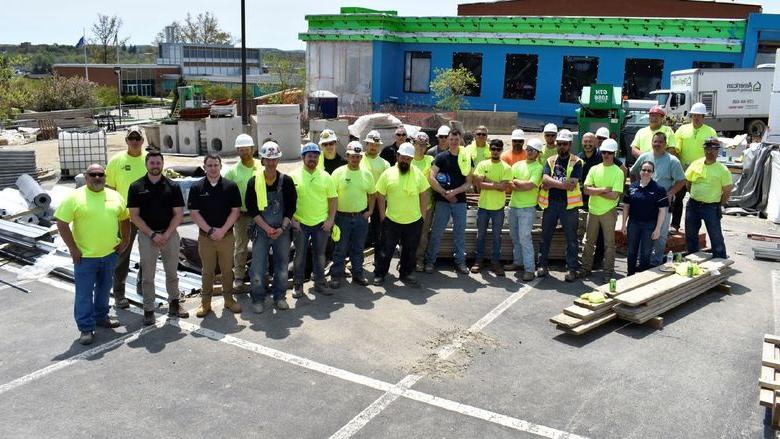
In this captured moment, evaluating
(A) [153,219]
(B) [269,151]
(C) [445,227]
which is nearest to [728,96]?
(C) [445,227]

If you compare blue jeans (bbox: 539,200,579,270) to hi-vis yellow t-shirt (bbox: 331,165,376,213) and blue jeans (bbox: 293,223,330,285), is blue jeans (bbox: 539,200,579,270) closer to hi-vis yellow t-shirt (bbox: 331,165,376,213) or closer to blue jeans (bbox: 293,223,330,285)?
hi-vis yellow t-shirt (bbox: 331,165,376,213)

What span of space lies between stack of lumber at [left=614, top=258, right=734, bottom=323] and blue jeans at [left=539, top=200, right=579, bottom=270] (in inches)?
52.1

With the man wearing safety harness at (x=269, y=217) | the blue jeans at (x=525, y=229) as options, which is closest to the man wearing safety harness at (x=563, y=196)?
the blue jeans at (x=525, y=229)

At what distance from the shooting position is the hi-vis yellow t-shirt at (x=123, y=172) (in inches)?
292

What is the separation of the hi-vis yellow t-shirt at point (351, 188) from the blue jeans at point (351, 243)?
0.47ft

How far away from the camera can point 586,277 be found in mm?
9109

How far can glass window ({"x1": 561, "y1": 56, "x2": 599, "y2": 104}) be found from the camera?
Result: 1336 inches

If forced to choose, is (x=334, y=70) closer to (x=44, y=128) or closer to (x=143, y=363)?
(x=44, y=128)

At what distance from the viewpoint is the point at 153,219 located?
694 cm

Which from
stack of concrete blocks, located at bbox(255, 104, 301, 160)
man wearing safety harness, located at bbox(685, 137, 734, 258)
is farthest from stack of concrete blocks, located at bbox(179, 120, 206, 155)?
man wearing safety harness, located at bbox(685, 137, 734, 258)

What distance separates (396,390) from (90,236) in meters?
3.49

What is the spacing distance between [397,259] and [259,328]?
3.23 m

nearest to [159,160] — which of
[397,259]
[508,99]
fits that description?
[397,259]

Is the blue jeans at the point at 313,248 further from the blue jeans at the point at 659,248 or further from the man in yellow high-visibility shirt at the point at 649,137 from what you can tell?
the man in yellow high-visibility shirt at the point at 649,137
